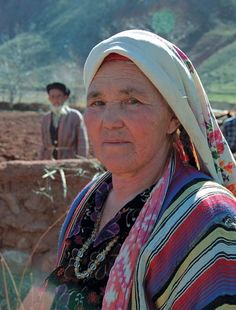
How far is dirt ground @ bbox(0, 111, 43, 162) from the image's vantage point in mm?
12961

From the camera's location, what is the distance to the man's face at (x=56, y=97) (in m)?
6.45

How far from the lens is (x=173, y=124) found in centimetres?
196

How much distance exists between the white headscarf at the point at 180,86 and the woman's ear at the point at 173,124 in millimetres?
51

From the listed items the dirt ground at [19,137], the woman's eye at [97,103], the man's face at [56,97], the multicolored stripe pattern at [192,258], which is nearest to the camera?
the multicolored stripe pattern at [192,258]

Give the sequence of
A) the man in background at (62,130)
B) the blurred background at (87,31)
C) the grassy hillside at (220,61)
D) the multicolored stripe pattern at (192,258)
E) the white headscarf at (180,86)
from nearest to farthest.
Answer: the multicolored stripe pattern at (192,258) → the white headscarf at (180,86) → the man in background at (62,130) → the grassy hillside at (220,61) → the blurred background at (87,31)

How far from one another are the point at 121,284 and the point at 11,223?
4075 millimetres

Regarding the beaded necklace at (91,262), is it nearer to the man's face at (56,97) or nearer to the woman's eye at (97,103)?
the woman's eye at (97,103)

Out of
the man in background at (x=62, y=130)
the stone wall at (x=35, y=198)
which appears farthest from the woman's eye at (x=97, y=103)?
the man in background at (x=62, y=130)

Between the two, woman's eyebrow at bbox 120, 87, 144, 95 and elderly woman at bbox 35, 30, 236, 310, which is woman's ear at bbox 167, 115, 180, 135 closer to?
elderly woman at bbox 35, 30, 236, 310

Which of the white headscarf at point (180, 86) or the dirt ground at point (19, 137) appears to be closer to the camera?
the white headscarf at point (180, 86)

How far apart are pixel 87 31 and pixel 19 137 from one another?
4307 centimetres

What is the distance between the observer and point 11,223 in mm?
5746

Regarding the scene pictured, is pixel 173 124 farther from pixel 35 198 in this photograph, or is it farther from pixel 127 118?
pixel 35 198

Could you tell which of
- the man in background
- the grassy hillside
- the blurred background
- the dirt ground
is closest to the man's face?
the man in background
